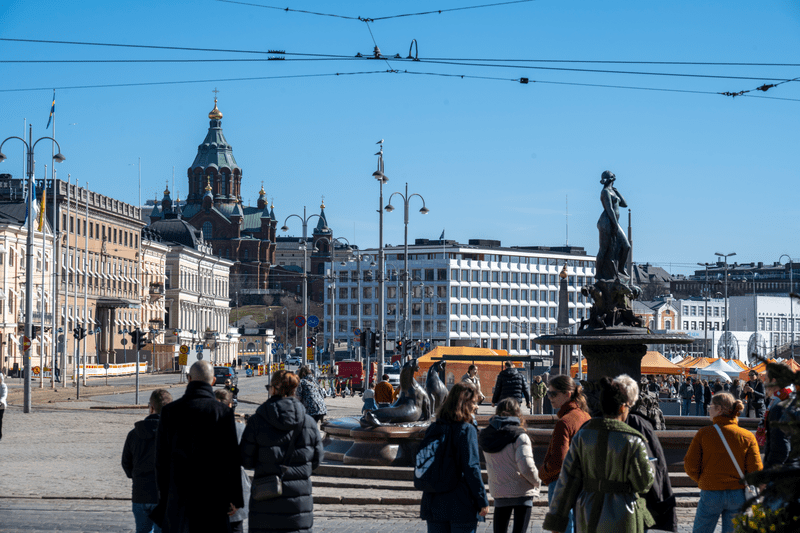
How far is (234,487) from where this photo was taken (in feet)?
25.3

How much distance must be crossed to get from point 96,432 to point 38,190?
2332 inches

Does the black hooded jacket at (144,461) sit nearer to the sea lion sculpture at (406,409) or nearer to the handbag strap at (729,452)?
the handbag strap at (729,452)

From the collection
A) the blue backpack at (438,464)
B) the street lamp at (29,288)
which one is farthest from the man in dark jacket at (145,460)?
the street lamp at (29,288)

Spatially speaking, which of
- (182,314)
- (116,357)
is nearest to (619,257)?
(116,357)

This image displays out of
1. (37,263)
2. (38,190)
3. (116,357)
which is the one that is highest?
(38,190)

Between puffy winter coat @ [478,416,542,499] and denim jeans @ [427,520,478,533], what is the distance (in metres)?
0.69

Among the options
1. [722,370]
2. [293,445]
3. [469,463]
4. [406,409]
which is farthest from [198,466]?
[722,370]

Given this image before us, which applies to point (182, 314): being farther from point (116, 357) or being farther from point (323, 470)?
point (323, 470)

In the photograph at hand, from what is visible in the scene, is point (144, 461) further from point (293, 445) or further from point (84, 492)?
point (84, 492)

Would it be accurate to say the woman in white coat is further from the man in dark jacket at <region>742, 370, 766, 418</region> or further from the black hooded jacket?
the man in dark jacket at <region>742, 370, 766, 418</region>

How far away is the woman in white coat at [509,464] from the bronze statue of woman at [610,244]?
10.0 meters

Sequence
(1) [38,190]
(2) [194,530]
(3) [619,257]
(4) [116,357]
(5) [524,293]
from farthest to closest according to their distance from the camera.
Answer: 1. (5) [524,293]
2. (4) [116,357]
3. (1) [38,190]
4. (3) [619,257]
5. (2) [194,530]

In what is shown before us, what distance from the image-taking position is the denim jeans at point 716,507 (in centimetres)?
847

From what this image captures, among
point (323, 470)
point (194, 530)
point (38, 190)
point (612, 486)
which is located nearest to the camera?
point (612, 486)
